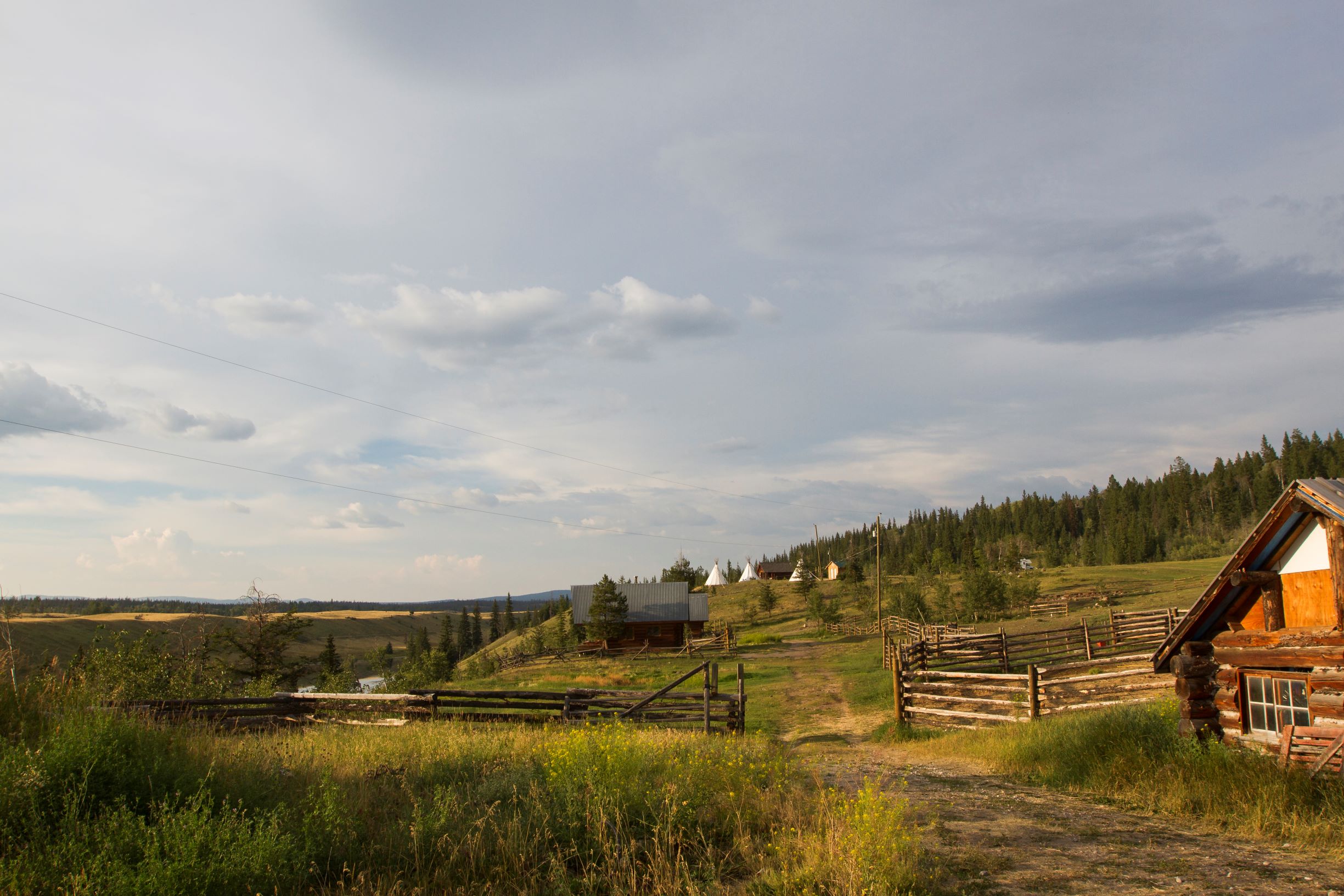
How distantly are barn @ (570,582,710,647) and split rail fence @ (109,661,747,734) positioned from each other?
116 ft

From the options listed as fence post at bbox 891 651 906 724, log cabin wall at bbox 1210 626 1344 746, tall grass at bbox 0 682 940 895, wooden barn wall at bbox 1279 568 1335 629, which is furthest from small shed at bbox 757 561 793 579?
tall grass at bbox 0 682 940 895

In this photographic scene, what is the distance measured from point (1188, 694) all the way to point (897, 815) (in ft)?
24.7

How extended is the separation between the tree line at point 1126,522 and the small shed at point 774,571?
9.87 meters

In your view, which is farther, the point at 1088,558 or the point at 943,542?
the point at 943,542

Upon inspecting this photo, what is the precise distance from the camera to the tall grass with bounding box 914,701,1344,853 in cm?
860

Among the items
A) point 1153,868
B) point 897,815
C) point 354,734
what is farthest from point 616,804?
point 354,734

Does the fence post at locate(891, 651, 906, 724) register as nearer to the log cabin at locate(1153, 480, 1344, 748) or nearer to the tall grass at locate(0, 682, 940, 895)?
the log cabin at locate(1153, 480, 1344, 748)

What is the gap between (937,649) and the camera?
97.2ft

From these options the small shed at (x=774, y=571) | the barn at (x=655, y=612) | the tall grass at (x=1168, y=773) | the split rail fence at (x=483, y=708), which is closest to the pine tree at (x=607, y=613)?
the barn at (x=655, y=612)

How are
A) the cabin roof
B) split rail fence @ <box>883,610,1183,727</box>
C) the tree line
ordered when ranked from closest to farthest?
the cabin roof → split rail fence @ <box>883,610,1183,727</box> → the tree line

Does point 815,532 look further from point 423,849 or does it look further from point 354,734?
point 423,849

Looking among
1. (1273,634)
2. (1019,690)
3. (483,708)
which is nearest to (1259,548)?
(1273,634)

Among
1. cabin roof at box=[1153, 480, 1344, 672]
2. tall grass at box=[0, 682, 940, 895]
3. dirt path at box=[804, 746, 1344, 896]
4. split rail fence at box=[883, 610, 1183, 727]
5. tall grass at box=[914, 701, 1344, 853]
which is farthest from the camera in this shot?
split rail fence at box=[883, 610, 1183, 727]

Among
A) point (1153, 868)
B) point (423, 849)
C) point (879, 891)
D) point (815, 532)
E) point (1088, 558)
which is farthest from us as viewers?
point (1088, 558)
